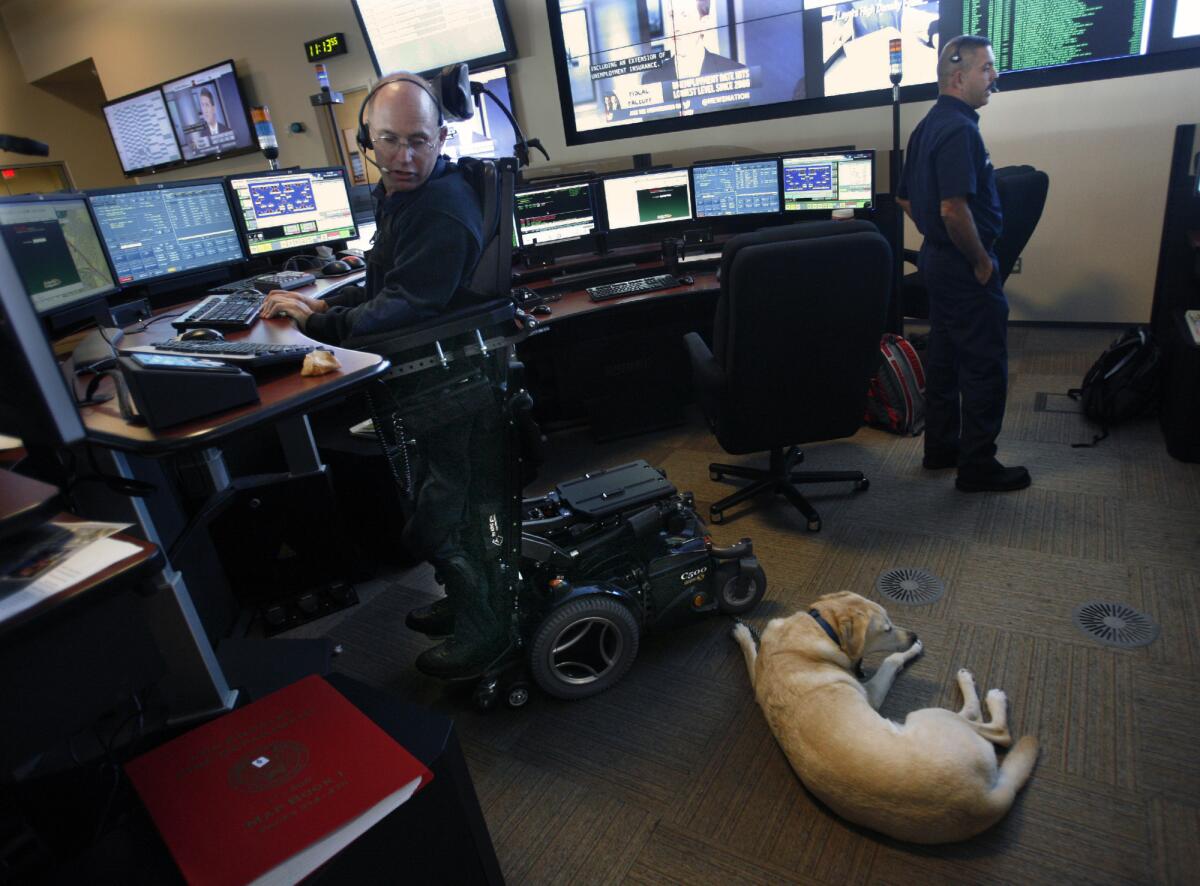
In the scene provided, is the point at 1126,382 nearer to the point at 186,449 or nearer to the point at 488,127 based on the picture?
the point at 186,449

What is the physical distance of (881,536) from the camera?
2277mm

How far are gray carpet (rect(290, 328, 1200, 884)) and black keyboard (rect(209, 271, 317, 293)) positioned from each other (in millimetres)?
1112

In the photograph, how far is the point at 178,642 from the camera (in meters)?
1.22

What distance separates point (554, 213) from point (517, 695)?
7.70 ft

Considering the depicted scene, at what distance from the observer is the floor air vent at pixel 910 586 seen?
195 centimetres

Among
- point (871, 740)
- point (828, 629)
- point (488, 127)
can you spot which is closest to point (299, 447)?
point (828, 629)

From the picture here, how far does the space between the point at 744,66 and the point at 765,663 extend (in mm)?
3380

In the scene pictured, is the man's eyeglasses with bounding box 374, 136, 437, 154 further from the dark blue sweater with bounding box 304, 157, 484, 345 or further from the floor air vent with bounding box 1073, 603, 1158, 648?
the floor air vent with bounding box 1073, 603, 1158, 648

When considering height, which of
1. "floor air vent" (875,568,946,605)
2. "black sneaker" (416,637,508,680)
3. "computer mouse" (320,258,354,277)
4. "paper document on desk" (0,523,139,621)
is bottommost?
"floor air vent" (875,568,946,605)

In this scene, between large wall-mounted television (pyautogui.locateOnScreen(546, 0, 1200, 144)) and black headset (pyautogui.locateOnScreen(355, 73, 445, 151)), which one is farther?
large wall-mounted television (pyautogui.locateOnScreen(546, 0, 1200, 144))

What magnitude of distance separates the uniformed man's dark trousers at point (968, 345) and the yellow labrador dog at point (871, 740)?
113 centimetres

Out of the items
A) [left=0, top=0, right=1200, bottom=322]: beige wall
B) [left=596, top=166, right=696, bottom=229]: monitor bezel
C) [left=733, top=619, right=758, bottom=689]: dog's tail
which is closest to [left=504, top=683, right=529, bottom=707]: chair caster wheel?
[left=733, top=619, right=758, bottom=689]: dog's tail

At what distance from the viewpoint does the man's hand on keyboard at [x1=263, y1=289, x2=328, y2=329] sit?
5.69 feet

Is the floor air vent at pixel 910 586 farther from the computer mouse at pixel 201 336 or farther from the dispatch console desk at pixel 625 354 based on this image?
the computer mouse at pixel 201 336
